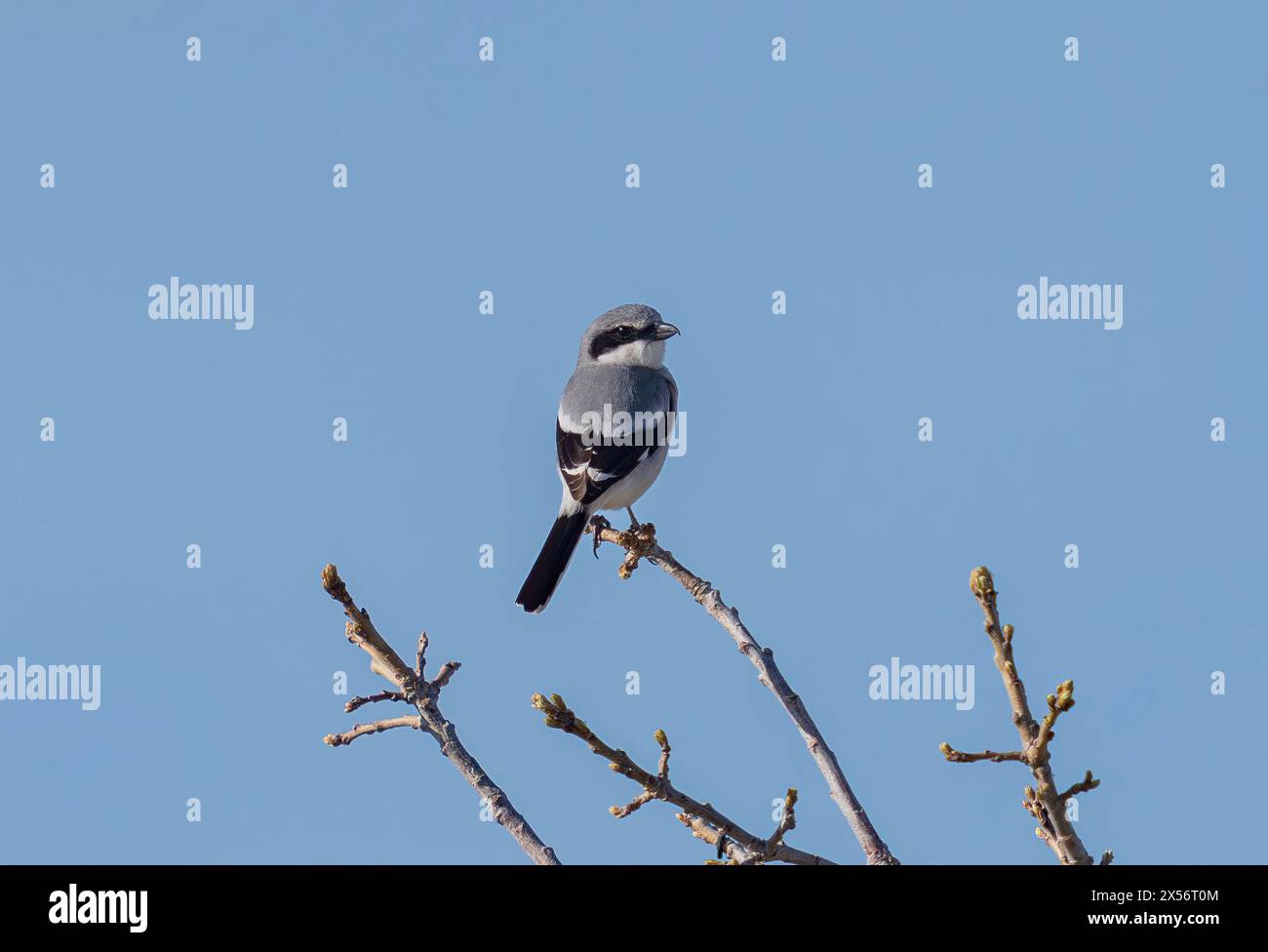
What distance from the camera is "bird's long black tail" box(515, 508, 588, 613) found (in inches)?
279

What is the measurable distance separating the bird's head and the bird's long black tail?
68.5 inches

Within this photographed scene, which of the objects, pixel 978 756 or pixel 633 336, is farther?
pixel 633 336

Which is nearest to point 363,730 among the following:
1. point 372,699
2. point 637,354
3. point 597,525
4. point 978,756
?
point 372,699

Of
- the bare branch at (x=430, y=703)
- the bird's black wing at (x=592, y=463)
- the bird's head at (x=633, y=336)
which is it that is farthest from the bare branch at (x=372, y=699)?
the bird's head at (x=633, y=336)

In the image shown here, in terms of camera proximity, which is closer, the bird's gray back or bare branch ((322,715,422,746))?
bare branch ((322,715,422,746))

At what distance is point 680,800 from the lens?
3.67 metres

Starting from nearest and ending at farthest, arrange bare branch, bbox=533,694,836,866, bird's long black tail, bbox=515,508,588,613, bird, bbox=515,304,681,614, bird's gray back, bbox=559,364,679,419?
bare branch, bbox=533,694,836,866
bird's long black tail, bbox=515,508,588,613
bird, bbox=515,304,681,614
bird's gray back, bbox=559,364,679,419

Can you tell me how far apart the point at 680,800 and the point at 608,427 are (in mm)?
4633

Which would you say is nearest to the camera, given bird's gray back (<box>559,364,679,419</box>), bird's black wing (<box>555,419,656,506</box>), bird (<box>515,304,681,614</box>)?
bird (<box>515,304,681,614</box>)

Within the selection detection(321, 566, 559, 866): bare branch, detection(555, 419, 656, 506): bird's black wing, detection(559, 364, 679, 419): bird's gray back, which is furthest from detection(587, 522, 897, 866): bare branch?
detection(559, 364, 679, 419): bird's gray back

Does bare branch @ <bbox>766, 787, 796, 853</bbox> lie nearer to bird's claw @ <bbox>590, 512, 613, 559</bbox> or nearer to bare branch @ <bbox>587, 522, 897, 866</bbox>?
bare branch @ <bbox>587, 522, 897, 866</bbox>

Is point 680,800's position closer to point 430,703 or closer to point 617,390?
point 430,703
